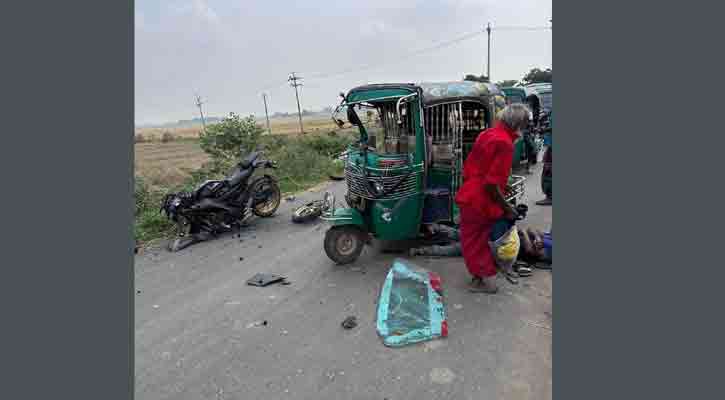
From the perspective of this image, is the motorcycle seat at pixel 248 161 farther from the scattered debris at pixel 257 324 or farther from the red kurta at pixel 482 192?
the red kurta at pixel 482 192

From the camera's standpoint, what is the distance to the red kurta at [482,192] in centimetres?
347

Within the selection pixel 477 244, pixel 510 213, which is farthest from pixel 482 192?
pixel 477 244

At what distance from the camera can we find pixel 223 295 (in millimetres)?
4430

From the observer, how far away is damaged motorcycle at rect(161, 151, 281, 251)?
629 cm

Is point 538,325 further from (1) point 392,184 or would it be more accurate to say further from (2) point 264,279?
(2) point 264,279

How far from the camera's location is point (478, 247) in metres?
3.94

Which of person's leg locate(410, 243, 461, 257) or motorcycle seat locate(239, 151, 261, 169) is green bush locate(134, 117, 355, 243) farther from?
person's leg locate(410, 243, 461, 257)

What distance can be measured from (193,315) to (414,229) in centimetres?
263

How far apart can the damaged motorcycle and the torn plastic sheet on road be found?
3384mm

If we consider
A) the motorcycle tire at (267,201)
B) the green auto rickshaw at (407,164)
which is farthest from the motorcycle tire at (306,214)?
the green auto rickshaw at (407,164)

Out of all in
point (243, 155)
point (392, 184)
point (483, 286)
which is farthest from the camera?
point (243, 155)

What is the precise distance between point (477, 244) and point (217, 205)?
4.34 m

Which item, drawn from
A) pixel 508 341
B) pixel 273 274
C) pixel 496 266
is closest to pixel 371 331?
pixel 508 341

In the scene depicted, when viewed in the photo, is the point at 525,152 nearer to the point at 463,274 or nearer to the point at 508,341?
the point at 463,274
